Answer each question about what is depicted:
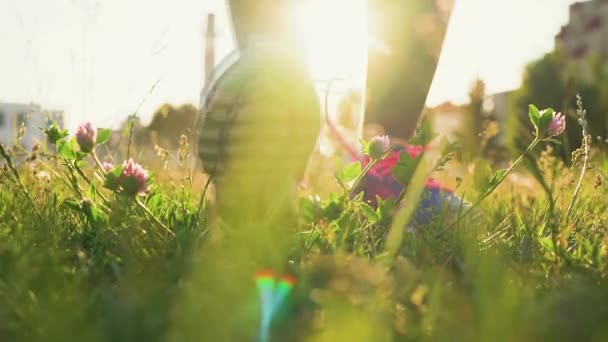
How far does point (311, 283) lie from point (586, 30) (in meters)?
33.9

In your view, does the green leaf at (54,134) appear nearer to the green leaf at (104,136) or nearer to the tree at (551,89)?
the green leaf at (104,136)

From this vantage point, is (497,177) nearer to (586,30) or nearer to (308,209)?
(308,209)

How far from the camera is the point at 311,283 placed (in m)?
1.07

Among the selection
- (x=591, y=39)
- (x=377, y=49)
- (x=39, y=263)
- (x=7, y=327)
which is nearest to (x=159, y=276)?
(x=39, y=263)

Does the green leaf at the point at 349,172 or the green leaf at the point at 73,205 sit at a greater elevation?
the green leaf at the point at 349,172

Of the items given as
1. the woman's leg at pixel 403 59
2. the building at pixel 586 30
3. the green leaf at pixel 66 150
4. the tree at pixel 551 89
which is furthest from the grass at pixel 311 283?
the building at pixel 586 30

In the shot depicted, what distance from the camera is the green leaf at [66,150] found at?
1579 mm

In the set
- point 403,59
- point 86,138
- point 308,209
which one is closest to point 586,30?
point 403,59

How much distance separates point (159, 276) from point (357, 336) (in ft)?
1.75

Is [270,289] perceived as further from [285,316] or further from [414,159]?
[414,159]

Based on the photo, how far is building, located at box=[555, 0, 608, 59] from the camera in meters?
31.1

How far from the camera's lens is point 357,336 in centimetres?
77

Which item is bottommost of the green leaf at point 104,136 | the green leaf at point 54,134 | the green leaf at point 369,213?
the green leaf at point 369,213

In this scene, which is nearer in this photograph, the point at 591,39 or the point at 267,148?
the point at 267,148
